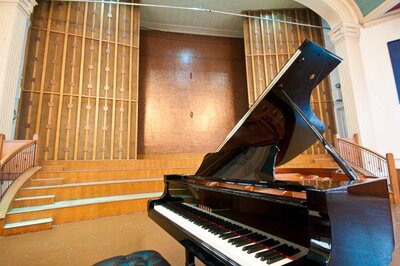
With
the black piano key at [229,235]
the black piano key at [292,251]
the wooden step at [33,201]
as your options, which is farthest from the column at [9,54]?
the black piano key at [292,251]

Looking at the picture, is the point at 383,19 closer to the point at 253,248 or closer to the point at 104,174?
the point at 253,248

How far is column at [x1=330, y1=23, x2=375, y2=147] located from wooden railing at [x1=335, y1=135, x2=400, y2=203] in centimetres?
32

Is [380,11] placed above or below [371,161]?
above

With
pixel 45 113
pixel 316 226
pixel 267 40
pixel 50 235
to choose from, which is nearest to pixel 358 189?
pixel 316 226

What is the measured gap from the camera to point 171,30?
6.50 m

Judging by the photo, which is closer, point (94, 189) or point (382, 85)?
point (94, 189)

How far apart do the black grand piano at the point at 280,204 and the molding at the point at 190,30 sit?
5.80 meters

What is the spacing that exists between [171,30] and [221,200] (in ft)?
21.2

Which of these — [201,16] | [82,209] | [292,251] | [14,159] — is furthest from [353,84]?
[14,159]

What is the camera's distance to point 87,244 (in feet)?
6.86

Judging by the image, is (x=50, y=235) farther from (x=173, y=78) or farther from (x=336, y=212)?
(x=173, y=78)

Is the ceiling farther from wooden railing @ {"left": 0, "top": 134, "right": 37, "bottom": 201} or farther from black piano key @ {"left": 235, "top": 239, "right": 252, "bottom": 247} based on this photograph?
black piano key @ {"left": 235, "top": 239, "right": 252, "bottom": 247}

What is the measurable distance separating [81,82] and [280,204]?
5309 millimetres

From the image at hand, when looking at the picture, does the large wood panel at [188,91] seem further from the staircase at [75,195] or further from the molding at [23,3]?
the molding at [23,3]
